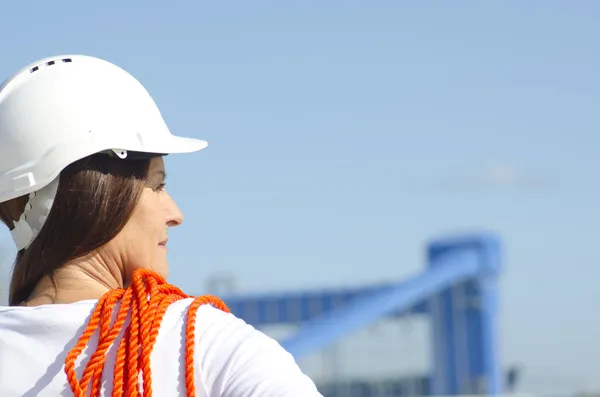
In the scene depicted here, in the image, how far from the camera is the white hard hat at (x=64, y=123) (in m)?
2.13

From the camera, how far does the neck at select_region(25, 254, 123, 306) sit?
2109 mm

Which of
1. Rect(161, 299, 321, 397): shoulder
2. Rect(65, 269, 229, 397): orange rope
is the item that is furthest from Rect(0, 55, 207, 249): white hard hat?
Rect(161, 299, 321, 397): shoulder

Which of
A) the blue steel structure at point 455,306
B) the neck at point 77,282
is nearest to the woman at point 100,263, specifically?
the neck at point 77,282

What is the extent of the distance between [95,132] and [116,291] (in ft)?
0.92

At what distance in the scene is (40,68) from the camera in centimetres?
227

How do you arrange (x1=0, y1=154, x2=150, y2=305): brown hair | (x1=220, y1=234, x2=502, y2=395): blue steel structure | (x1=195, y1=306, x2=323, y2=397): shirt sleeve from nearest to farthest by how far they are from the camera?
(x1=195, y1=306, x2=323, y2=397): shirt sleeve, (x1=0, y1=154, x2=150, y2=305): brown hair, (x1=220, y1=234, x2=502, y2=395): blue steel structure

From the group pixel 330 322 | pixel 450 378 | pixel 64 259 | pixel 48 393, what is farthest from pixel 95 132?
pixel 450 378

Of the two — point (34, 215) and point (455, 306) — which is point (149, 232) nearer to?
point (34, 215)

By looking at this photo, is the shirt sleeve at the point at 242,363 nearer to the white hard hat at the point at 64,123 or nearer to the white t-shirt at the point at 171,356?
the white t-shirt at the point at 171,356

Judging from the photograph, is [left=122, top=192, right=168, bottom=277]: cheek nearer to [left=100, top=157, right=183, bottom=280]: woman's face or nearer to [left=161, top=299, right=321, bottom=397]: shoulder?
[left=100, top=157, right=183, bottom=280]: woman's face

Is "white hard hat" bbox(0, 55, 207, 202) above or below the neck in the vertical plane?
above

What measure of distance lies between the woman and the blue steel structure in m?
28.4

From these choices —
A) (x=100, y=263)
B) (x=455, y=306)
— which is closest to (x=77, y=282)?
(x=100, y=263)

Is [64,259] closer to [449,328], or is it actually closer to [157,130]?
[157,130]
